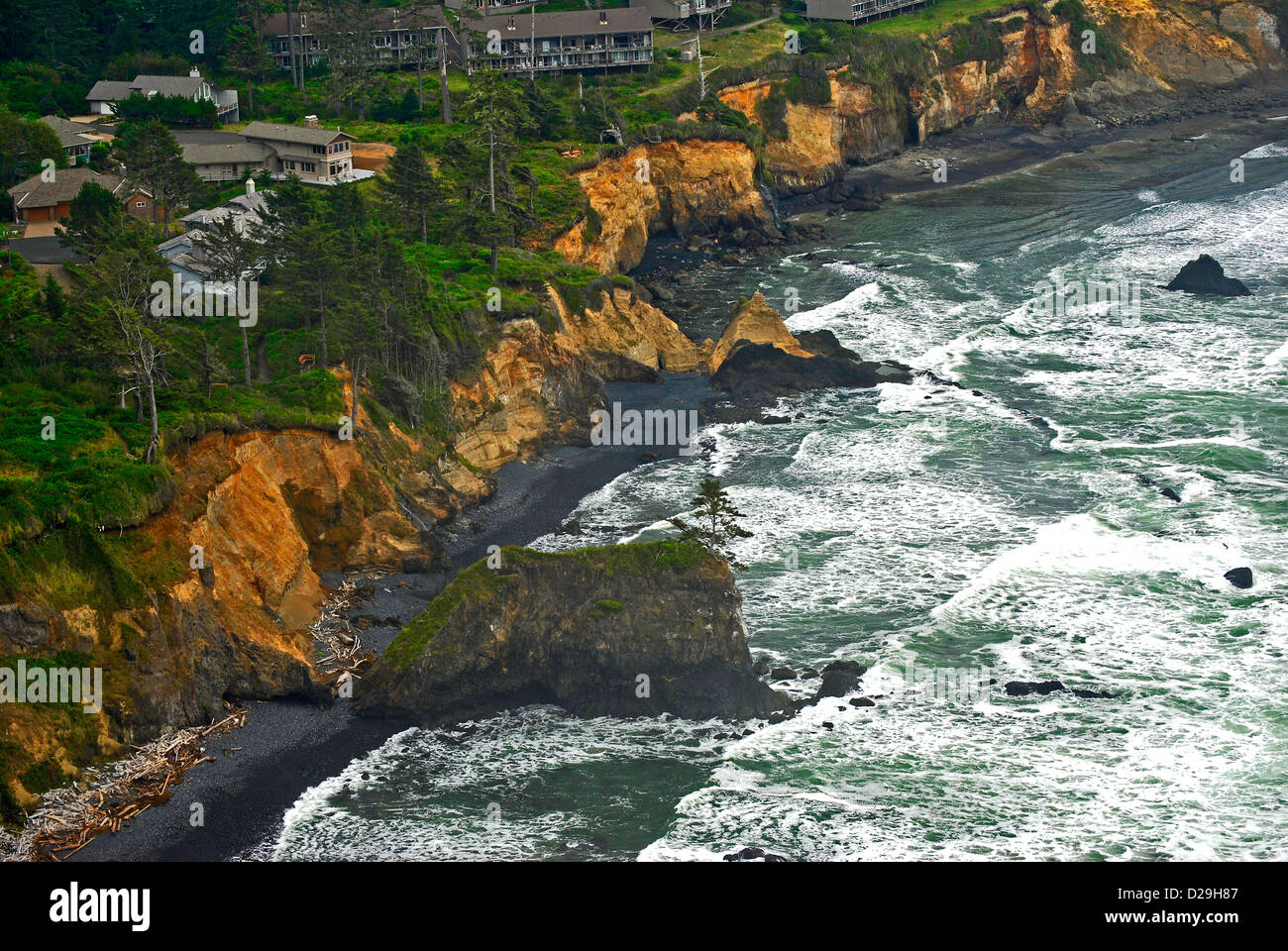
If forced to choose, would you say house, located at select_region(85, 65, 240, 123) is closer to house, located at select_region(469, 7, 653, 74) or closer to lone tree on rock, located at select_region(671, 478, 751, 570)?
house, located at select_region(469, 7, 653, 74)

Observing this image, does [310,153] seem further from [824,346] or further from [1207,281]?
[1207,281]

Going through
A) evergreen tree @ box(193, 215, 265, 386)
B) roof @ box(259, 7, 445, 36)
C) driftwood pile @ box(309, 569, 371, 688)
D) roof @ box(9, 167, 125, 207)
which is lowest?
driftwood pile @ box(309, 569, 371, 688)

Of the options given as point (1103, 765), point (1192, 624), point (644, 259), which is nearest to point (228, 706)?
point (1103, 765)

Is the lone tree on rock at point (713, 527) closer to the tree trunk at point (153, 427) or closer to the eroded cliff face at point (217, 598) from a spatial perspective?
the eroded cliff face at point (217, 598)

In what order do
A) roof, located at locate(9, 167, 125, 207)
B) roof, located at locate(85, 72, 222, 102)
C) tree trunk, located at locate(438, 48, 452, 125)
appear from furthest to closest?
tree trunk, located at locate(438, 48, 452, 125)
roof, located at locate(85, 72, 222, 102)
roof, located at locate(9, 167, 125, 207)

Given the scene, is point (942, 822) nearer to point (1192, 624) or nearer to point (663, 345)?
point (1192, 624)

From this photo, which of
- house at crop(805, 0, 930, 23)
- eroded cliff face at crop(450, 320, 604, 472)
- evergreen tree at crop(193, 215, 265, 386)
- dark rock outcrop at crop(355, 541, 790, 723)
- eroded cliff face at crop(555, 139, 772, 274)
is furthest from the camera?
house at crop(805, 0, 930, 23)

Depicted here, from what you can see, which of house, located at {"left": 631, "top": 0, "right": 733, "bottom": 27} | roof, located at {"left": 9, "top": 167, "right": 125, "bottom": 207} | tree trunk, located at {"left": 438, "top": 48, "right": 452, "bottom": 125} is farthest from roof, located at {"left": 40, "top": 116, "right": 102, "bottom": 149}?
house, located at {"left": 631, "top": 0, "right": 733, "bottom": 27}
